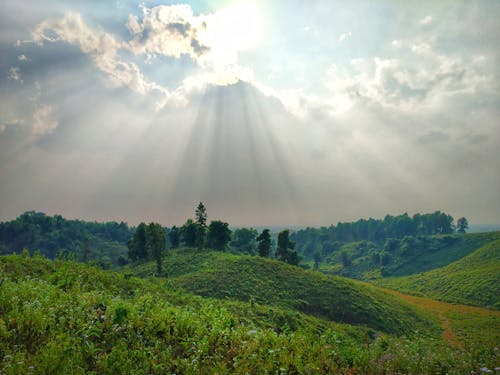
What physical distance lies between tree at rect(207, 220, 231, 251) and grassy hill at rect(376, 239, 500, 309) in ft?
188

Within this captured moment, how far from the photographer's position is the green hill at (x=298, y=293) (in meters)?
34.0

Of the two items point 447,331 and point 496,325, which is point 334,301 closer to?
point 447,331

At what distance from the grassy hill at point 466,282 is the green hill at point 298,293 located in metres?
30.7

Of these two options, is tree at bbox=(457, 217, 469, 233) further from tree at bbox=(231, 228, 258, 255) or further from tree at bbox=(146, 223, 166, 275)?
tree at bbox=(146, 223, 166, 275)

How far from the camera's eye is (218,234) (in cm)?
7412

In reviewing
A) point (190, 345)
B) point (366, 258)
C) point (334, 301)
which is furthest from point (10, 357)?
point (366, 258)

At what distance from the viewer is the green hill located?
34.0 meters

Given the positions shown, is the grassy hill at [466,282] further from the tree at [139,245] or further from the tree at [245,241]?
the tree at [139,245]

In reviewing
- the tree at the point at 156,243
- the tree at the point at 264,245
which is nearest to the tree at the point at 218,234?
the tree at the point at 264,245

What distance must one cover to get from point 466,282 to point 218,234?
70.7m

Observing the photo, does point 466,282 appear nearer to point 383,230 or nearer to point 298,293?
point 298,293

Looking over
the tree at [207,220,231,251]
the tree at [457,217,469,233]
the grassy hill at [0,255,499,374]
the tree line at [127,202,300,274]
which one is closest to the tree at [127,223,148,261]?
the tree line at [127,202,300,274]

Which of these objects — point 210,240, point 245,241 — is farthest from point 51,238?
point 210,240

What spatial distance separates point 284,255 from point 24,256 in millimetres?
56576
